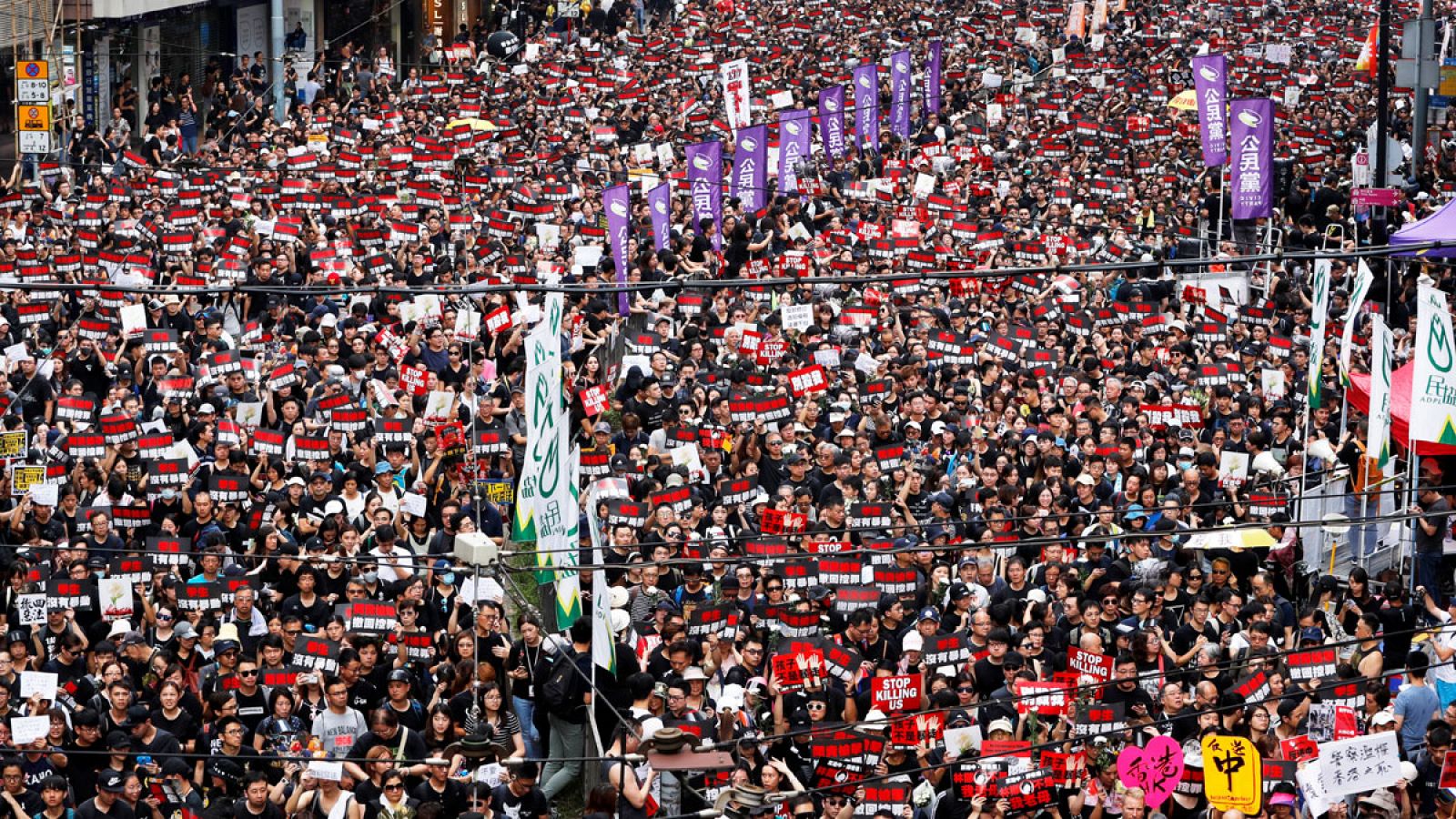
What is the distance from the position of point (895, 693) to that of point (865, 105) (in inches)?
847

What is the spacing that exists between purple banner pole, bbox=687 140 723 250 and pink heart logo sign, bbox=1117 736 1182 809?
14.9 metres

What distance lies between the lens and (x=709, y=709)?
1277cm

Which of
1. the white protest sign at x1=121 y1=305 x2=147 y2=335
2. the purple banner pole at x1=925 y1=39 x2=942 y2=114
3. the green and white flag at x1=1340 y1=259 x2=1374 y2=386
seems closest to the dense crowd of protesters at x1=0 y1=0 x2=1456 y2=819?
the white protest sign at x1=121 y1=305 x2=147 y2=335

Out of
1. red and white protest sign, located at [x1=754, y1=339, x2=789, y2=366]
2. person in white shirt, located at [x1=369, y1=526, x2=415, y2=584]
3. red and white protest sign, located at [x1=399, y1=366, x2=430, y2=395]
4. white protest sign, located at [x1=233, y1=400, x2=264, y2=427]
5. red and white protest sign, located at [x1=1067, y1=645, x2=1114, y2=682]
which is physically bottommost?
red and white protest sign, located at [x1=1067, y1=645, x2=1114, y2=682]

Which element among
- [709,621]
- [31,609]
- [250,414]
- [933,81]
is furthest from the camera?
[933,81]

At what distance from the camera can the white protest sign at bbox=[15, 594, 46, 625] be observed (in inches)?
551

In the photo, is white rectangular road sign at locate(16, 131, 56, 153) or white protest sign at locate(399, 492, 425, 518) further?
white rectangular road sign at locate(16, 131, 56, 153)

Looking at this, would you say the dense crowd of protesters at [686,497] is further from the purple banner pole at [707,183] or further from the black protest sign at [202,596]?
the purple banner pole at [707,183]

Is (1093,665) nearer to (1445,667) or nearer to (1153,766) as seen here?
(1153,766)

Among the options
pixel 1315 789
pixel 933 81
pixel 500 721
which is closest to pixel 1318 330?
pixel 1315 789

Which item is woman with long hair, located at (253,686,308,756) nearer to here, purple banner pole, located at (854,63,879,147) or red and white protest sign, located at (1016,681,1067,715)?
red and white protest sign, located at (1016,681,1067,715)

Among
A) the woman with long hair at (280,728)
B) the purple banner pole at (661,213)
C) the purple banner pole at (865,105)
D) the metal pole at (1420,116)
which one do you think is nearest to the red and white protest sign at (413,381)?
the purple banner pole at (661,213)

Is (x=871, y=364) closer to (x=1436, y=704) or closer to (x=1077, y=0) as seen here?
(x=1436, y=704)

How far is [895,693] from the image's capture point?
41.5 ft
